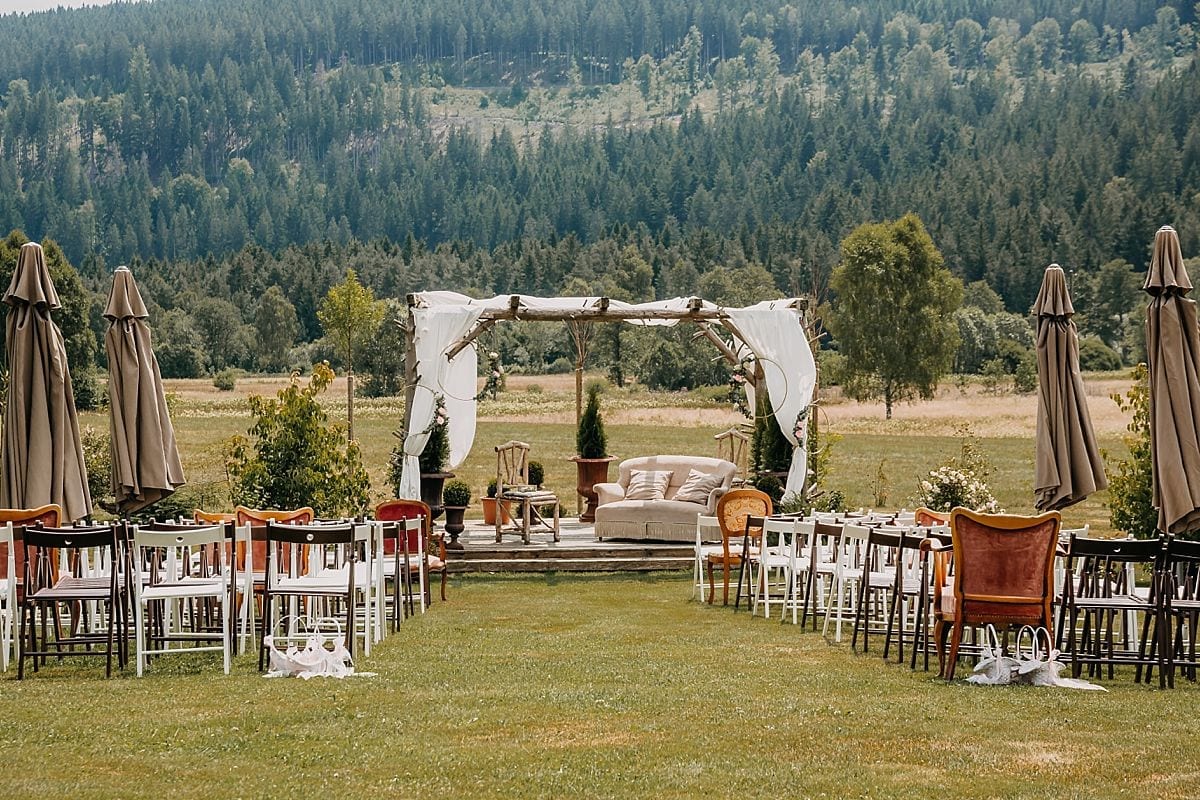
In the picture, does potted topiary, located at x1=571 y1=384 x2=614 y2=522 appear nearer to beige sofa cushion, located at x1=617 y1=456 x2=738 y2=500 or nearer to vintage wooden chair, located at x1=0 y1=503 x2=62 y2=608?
beige sofa cushion, located at x1=617 y1=456 x2=738 y2=500

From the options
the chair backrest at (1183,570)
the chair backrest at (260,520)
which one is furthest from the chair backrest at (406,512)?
the chair backrest at (1183,570)

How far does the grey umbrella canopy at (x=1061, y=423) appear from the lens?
9.73m

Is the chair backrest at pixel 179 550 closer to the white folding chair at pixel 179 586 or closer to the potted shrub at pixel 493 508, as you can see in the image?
the white folding chair at pixel 179 586

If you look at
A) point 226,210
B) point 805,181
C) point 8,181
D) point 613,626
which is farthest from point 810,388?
point 8,181

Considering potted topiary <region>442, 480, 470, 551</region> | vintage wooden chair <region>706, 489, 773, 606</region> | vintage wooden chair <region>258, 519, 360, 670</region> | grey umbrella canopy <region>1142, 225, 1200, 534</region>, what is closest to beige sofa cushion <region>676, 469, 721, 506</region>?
potted topiary <region>442, 480, 470, 551</region>

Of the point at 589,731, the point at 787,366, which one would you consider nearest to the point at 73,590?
the point at 589,731

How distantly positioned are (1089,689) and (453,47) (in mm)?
182941

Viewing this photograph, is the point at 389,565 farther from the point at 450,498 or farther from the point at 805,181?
the point at 805,181

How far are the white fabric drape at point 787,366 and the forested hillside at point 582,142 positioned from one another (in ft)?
118

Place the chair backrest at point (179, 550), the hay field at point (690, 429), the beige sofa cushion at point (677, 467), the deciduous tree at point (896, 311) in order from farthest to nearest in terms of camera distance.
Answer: the deciduous tree at point (896, 311)
the hay field at point (690, 429)
the beige sofa cushion at point (677, 467)
the chair backrest at point (179, 550)

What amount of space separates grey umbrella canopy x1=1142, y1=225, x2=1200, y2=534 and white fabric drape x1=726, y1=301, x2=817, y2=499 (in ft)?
18.6

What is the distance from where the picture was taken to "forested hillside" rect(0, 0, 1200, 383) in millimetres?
78625

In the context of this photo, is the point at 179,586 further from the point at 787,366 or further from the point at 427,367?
the point at 787,366

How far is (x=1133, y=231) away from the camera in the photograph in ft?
240
